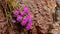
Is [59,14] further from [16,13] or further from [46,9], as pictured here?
[16,13]

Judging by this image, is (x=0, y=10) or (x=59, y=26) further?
(x=59, y=26)

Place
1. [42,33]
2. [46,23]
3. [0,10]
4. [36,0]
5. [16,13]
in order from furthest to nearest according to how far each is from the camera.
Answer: [36,0], [46,23], [42,33], [16,13], [0,10]

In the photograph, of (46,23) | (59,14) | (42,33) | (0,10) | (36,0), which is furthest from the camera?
(59,14)

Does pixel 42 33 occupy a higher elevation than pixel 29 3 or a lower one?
lower

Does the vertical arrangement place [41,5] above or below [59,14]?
above

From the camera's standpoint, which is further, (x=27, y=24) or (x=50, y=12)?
(x=50, y=12)

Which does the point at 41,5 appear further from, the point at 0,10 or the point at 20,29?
the point at 0,10

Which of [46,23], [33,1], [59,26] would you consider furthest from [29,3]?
[59,26]

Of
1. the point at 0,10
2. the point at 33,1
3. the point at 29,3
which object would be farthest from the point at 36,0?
the point at 0,10

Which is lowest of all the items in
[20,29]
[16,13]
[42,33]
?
[42,33]
